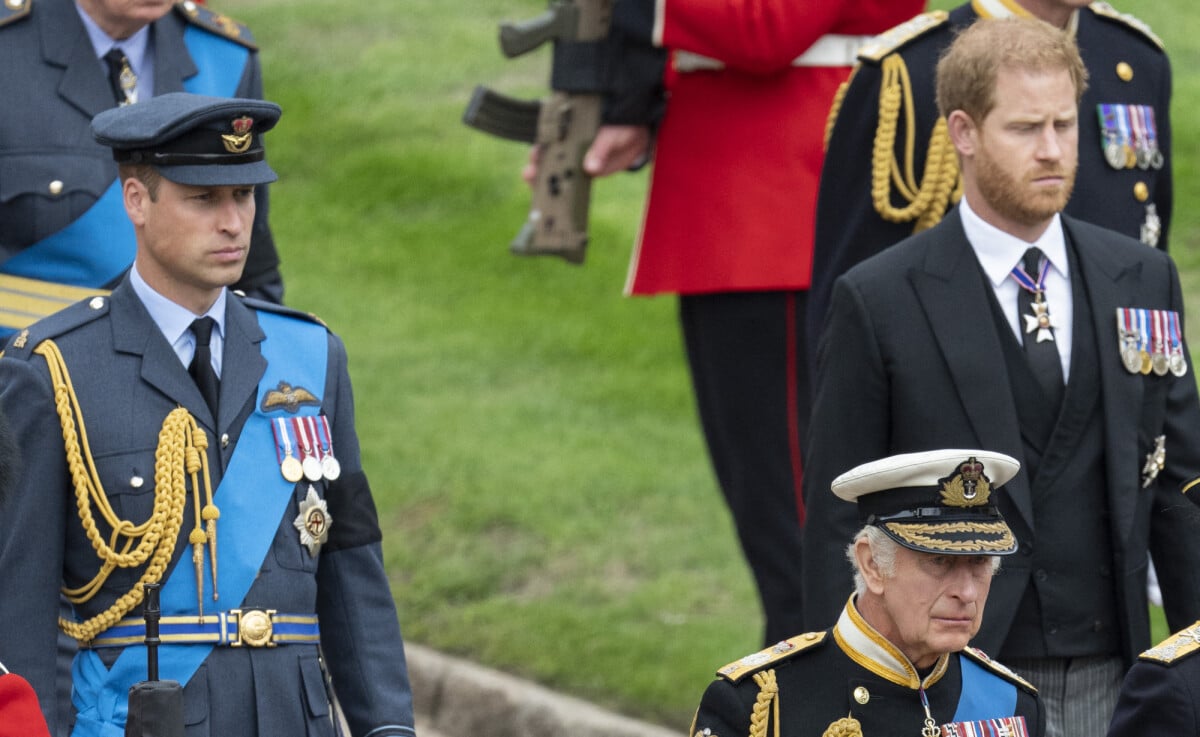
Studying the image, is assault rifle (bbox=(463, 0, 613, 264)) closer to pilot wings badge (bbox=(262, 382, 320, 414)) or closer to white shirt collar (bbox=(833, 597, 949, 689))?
pilot wings badge (bbox=(262, 382, 320, 414))

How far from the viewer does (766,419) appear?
648 cm

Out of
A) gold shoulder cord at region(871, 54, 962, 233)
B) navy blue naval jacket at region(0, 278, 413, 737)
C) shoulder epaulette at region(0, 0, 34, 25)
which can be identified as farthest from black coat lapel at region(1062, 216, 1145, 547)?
shoulder epaulette at region(0, 0, 34, 25)

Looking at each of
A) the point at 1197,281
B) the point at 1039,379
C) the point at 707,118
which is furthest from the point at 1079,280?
the point at 1197,281

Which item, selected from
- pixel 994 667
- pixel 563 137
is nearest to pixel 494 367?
pixel 563 137

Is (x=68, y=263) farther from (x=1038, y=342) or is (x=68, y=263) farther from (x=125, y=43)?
(x=1038, y=342)

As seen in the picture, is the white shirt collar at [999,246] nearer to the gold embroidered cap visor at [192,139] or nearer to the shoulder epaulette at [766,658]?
the shoulder epaulette at [766,658]

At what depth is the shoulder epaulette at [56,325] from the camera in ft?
15.4

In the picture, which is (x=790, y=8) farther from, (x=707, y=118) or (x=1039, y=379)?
(x=1039, y=379)

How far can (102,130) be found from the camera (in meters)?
4.80

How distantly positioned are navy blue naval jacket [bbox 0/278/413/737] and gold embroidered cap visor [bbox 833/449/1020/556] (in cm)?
96

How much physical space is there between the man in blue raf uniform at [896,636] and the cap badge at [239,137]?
128 centimetres

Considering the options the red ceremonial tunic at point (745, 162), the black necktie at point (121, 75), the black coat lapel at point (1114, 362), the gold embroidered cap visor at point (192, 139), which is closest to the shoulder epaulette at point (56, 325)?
the gold embroidered cap visor at point (192, 139)

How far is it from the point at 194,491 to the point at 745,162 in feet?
7.65

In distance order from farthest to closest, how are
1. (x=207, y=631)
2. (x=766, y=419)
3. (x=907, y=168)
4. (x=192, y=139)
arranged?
A: (x=766, y=419) < (x=907, y=168) < (x=192, y=139) < (x=207, y=631)
